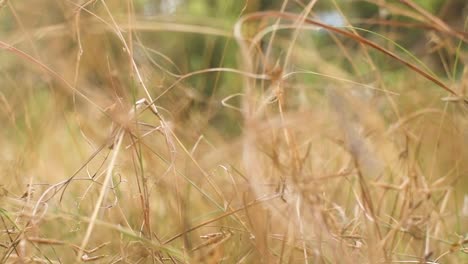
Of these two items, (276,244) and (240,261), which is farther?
(276,244)

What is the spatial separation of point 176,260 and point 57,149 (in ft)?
3.87

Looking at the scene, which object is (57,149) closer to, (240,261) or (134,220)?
(134,220)

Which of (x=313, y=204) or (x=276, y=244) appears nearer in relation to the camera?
(x=313, y=204)

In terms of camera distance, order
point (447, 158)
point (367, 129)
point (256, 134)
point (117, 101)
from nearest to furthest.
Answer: point (256, 134)
point (117, 101)
point (367, 129)
point (447, 158)

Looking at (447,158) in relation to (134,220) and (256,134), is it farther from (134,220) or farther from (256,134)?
(256,134)

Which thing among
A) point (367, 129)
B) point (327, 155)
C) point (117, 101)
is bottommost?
point (327, 155)

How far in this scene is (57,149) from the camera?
1.93 metres

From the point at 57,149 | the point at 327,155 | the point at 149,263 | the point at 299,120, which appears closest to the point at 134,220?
the point at 149,263

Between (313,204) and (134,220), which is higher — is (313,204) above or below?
above

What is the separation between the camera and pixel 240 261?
2.63ft

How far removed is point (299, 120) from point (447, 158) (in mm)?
718

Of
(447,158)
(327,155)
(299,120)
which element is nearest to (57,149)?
(327,155)

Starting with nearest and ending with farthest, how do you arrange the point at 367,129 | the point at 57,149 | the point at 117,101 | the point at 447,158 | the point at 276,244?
1. the point at 117,101
2. the point at 276,244
3. the point at 367,129
4. the point at 447,158
5. the point at 57,149

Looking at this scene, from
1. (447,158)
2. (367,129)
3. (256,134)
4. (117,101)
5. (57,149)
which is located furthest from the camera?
(57,149)
